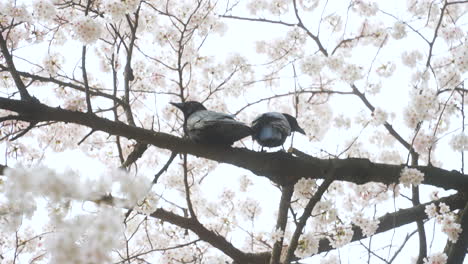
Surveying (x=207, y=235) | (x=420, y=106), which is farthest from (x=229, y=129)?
(x=420, y=106)

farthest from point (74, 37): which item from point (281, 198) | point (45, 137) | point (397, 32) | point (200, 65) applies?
point (397, 32)

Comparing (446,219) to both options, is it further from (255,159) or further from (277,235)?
(255,159)

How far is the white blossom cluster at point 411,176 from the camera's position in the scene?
403 centimetres

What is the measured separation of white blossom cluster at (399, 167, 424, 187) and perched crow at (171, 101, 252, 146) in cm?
144

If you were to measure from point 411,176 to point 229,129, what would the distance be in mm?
1677

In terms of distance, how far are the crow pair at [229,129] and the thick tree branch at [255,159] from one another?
77 mm

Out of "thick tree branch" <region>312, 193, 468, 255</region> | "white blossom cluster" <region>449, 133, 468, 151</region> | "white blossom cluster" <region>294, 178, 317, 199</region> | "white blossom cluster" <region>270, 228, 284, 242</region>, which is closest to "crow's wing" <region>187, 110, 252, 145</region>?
"white blossom cluster" <region>294, 178, 317, 199</region>

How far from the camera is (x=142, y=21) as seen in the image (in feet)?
18.8

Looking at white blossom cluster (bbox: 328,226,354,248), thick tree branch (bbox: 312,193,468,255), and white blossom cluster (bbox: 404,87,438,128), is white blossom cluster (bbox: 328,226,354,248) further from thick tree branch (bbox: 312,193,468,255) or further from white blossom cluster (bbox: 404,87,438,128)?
white blossom cluster (bbox: 404,87,438,128)

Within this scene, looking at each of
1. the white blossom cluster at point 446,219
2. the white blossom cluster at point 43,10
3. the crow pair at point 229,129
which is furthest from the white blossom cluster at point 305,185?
the white blossom cluster at point 43,10

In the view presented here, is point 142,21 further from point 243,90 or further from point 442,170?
point 442,170

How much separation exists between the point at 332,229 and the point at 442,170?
1253 millimetres

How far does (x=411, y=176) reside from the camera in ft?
13.2

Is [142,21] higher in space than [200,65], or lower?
higher
